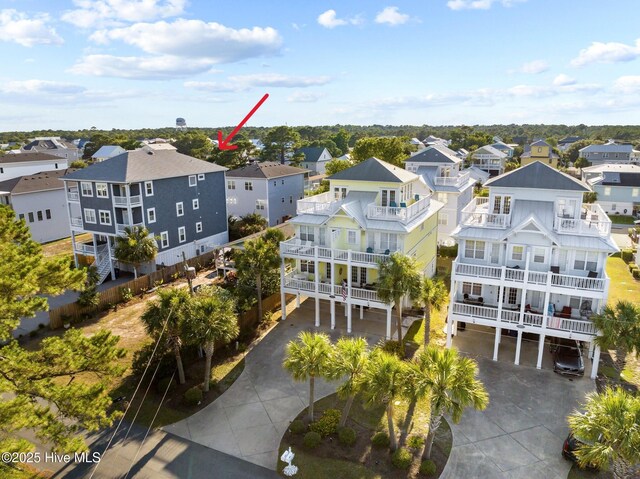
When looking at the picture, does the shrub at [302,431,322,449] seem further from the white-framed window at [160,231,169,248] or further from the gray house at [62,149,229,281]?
the white-framed window at [160,231,169,248]

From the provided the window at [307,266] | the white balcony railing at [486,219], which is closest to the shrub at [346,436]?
the window at [307,266]

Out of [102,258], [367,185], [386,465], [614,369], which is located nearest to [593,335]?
[614,369]

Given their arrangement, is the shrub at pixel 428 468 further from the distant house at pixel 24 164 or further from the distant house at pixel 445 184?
the distant house at pixel 24 164

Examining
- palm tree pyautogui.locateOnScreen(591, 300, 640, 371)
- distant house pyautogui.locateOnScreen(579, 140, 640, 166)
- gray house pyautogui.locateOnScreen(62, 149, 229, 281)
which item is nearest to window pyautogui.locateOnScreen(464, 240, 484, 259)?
palm tree pyautogui.locateOnScreen(591, 300, 640, 371)

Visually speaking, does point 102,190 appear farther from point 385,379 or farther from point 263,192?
point 385,379

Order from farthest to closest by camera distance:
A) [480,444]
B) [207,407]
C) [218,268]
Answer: [218,268] < [207,407] < [480,444]

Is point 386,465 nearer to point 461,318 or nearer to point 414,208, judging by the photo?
point 461,318

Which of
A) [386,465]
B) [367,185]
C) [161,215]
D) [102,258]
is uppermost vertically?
[367,185]
